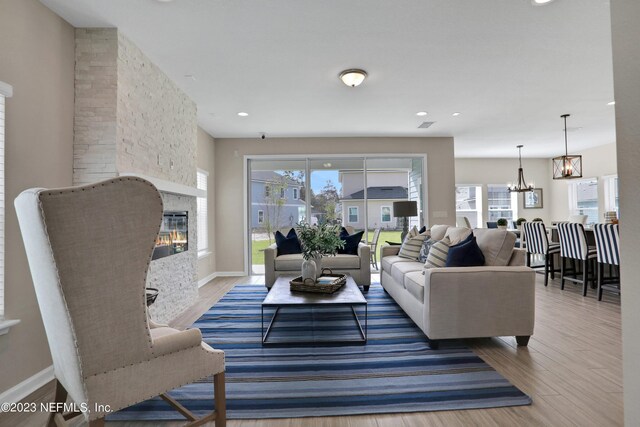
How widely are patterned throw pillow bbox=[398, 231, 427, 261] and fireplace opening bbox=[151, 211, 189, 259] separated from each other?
296 cm

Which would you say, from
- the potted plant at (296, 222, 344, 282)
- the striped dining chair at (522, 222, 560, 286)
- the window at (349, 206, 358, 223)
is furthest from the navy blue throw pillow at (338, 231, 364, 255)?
the striped dining chair at (522, 222, 560, 286)

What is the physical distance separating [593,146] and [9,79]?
35.3ft

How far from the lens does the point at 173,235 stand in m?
3.98

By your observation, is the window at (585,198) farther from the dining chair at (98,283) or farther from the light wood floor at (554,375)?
the dining chair at (98,283)

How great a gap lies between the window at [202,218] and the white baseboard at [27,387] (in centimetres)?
345

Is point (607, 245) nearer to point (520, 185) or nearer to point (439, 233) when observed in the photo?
point (439, 233)

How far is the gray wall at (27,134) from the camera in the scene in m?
2.21

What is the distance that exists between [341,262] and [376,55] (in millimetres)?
2833

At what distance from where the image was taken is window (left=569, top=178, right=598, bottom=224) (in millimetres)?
8461

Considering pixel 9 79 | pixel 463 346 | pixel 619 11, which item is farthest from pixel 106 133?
pixel 463 346

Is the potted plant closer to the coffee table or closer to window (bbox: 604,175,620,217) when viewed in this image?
the coffee table

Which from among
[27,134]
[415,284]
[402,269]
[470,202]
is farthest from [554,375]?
[470,202]

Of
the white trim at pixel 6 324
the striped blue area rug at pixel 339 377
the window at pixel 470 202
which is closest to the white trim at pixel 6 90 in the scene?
the white trim at pixel 6 324

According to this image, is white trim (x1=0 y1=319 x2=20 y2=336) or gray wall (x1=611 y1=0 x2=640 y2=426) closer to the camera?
gray wall (x1=611 y1=0 x2=640 y2=426)
